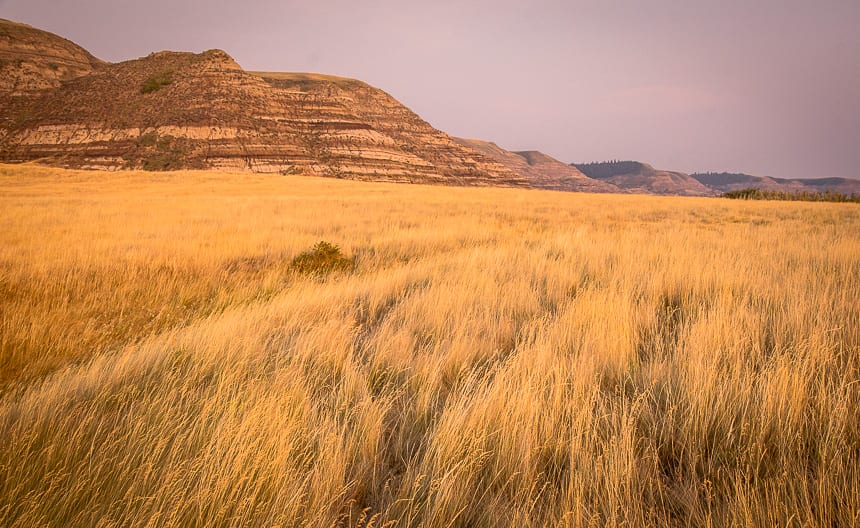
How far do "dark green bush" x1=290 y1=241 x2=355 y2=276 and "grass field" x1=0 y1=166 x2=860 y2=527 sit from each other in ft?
2.69

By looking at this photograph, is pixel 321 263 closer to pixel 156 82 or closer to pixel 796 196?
pixel 796 196

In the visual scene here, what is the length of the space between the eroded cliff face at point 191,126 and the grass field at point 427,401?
6698 cm

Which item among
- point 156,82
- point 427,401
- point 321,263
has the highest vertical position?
point 156,82

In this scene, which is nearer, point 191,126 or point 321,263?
point 321,263

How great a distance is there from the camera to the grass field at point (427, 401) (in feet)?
4.17

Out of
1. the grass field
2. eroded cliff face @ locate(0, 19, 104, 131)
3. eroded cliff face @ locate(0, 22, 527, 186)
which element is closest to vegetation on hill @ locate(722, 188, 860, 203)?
the grass field

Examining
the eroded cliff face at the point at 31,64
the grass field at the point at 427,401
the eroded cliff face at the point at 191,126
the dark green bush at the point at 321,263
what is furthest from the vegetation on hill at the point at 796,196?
the eroded cliff face at the point at 31,64

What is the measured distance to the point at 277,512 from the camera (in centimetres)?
121

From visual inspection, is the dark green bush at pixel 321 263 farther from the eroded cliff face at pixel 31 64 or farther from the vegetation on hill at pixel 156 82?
the eroded cliff face at pixel 31 64

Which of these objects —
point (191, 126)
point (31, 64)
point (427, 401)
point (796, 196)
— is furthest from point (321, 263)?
point (31, 64)

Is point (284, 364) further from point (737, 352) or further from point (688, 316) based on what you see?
point (688, 316)

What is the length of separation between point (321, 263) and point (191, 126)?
72.3 m

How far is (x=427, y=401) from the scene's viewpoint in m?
2.03

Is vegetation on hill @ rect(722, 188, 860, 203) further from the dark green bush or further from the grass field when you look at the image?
the dark green bush
